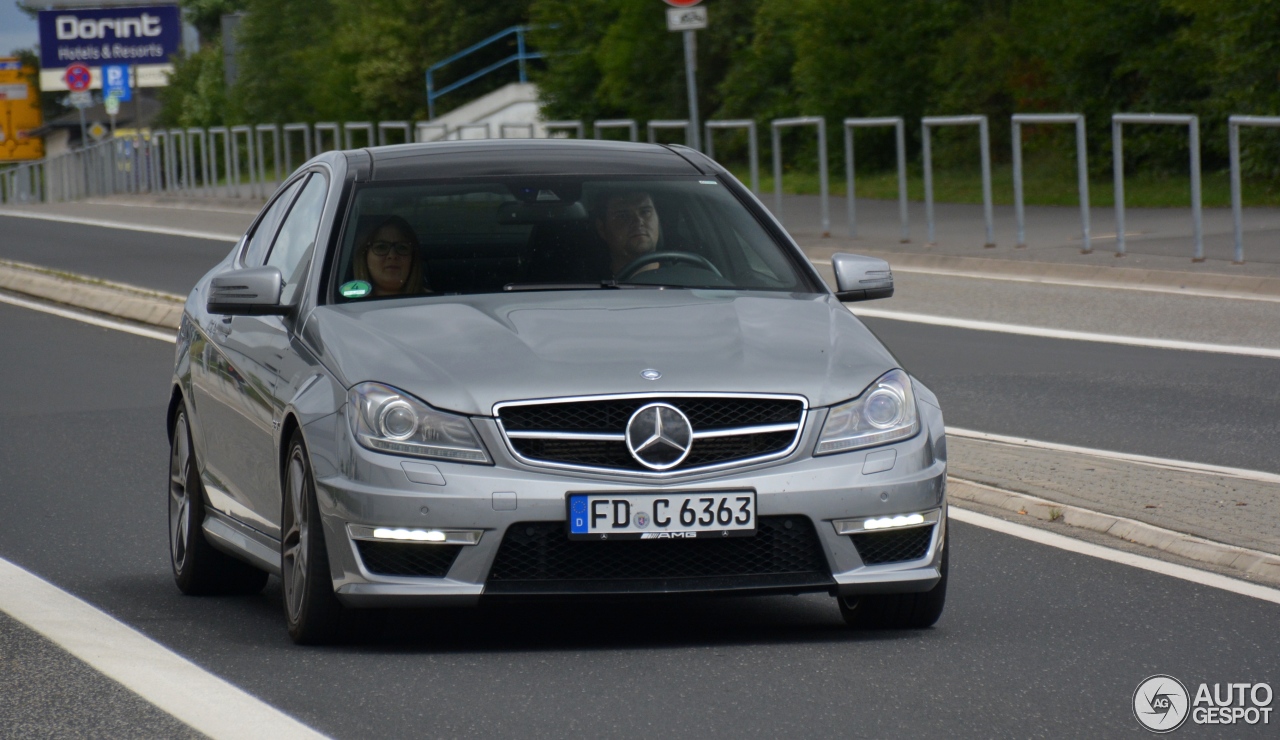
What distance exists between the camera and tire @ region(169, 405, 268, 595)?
7.60 meters

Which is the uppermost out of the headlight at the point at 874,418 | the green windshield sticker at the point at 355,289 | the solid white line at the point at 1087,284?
the green windshield sticker at the point at 355,289

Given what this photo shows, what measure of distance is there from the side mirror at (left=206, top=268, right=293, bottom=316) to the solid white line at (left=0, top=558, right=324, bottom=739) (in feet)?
3.31

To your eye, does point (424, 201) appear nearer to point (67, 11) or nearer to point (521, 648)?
point (521, 648)

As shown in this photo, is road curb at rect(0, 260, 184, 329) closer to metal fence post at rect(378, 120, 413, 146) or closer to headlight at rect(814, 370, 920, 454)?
metal fence post at rect(378, 120, 413, 146)

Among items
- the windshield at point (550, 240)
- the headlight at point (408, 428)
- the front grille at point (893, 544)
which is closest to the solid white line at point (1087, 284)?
the windshield at point (550, 240)

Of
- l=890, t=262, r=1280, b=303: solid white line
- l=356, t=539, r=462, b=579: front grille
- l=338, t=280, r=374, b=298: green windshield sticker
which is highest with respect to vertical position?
l=338, t=280, r=374, b=298: green windshield sticker

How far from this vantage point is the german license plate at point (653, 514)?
5.94 metres

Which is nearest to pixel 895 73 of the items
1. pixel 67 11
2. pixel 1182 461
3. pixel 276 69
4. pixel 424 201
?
pixel 1182 461

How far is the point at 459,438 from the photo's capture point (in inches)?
235

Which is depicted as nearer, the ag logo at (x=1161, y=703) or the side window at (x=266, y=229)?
the ag logo at (x=1161, y=703)

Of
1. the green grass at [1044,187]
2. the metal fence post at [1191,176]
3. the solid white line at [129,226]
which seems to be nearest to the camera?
the metal fence post at [1191,176]

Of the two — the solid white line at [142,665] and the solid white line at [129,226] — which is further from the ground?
the solid white line at [129,226]

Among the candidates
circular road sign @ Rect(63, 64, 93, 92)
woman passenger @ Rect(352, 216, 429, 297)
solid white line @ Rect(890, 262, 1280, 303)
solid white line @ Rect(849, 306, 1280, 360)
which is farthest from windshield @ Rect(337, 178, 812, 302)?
circular road sign @ Rect(63, 64, 93, 92)

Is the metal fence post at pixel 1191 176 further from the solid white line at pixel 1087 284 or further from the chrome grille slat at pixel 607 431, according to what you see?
the chrome grille slat at pixel 607 431
